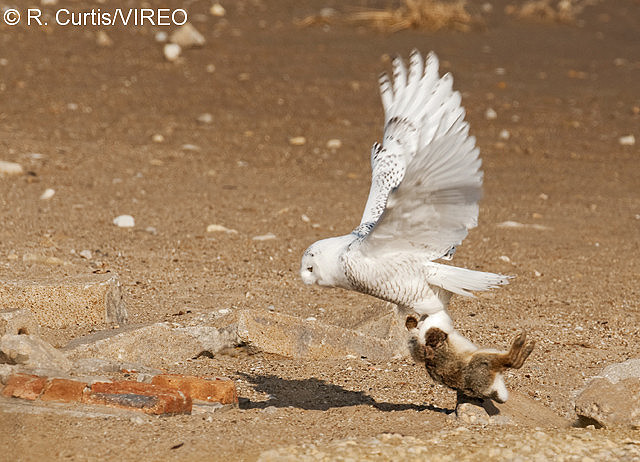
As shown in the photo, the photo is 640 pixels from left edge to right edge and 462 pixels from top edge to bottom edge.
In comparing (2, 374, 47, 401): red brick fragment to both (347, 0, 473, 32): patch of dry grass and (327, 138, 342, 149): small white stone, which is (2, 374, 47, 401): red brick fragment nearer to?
(327, 138, 342, 149): small white stone

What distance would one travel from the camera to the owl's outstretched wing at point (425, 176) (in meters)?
4.17

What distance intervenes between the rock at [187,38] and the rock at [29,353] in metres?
10.8

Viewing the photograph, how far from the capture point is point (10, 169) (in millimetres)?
10242

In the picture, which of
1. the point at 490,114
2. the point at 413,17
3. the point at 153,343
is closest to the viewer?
the point at 153,343

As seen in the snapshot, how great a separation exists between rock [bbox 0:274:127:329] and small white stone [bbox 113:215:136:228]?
2752 millimetres

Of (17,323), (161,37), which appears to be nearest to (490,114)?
(161,37)

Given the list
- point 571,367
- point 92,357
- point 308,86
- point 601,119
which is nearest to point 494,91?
point 601,119

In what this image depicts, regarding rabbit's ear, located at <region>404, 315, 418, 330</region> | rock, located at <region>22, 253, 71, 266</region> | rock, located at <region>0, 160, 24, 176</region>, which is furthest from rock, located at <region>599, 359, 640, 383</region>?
rock, located at <region>0, 160, 24, 176</region>

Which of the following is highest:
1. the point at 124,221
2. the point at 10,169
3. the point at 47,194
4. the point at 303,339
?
the point at 10,169

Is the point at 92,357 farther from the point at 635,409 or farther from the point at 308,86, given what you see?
the point at 308,86

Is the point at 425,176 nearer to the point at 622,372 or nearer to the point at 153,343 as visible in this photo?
the point at 622,372

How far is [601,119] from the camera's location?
13.5 meters

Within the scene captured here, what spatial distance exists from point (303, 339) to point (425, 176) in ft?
6.55

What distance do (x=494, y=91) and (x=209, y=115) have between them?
160 inches
